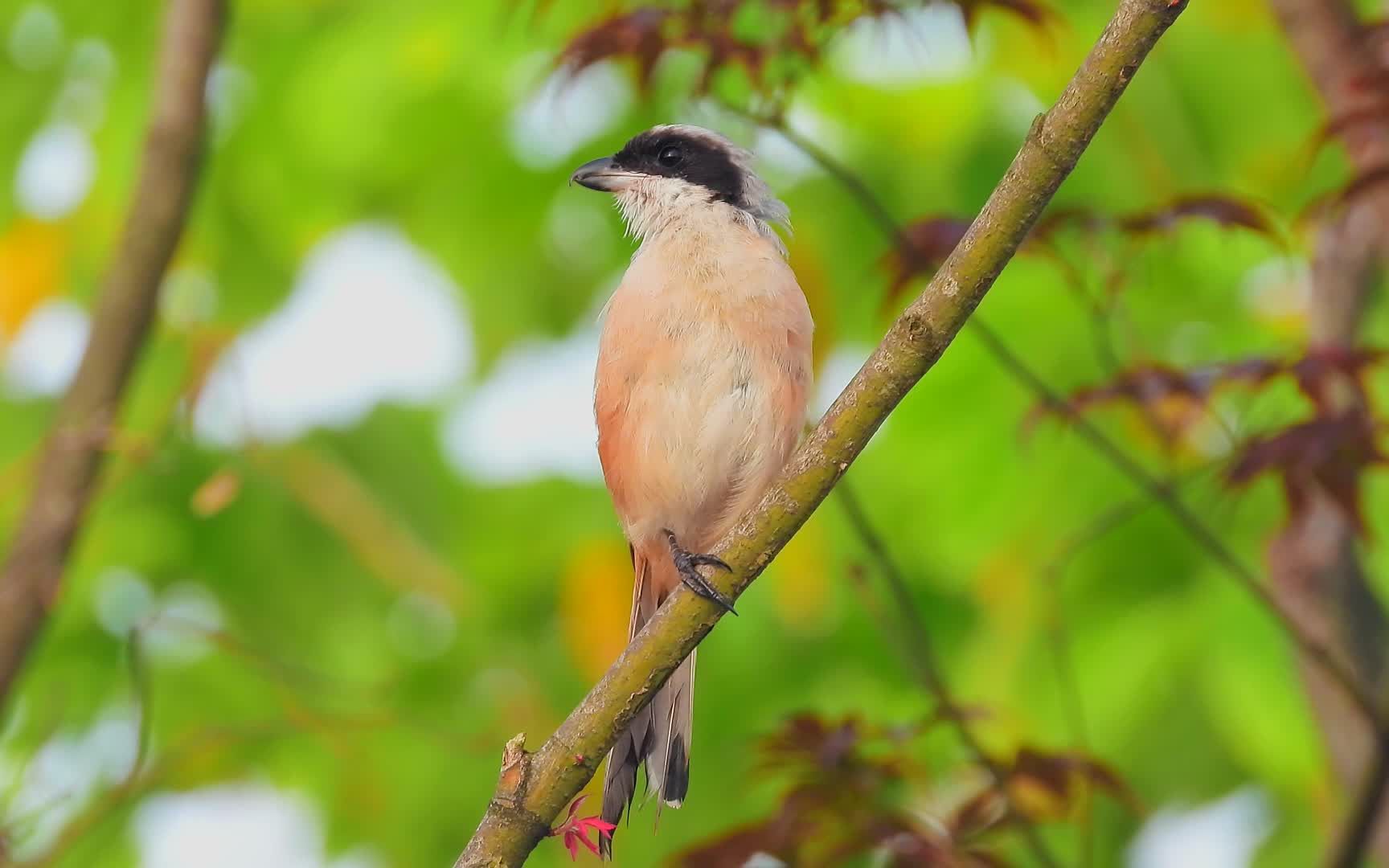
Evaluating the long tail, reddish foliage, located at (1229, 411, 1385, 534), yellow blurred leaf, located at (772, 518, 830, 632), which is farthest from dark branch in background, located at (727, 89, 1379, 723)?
yellow blurred leaf, located at (772, 518, 830, 632)

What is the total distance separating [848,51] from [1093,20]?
0.88 meters

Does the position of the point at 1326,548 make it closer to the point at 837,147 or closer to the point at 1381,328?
the point at 1381,328

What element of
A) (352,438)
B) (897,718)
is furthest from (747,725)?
(352,438)

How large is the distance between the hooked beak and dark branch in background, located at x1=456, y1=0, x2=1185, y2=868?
210 centimetres

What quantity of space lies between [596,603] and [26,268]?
9.14 ft

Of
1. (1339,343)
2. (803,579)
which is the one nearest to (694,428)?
(1339,343)

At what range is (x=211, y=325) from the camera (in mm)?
5957

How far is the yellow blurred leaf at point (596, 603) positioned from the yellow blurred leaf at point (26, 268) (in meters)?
2.48

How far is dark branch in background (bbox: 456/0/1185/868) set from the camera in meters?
2.37

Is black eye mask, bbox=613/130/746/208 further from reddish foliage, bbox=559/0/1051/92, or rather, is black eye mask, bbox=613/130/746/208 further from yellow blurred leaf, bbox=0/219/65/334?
yellow blurred leaf, bbox=0/219/65/334

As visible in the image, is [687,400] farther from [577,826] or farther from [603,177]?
[577,826]

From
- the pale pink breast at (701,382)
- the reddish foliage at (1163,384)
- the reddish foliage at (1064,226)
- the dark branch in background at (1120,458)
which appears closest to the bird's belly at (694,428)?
the pale pink breast at (701,382)

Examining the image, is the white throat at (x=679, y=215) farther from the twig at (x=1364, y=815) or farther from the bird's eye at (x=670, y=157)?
the twig at (x=1364, y=815)

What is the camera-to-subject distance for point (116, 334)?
407 cm
